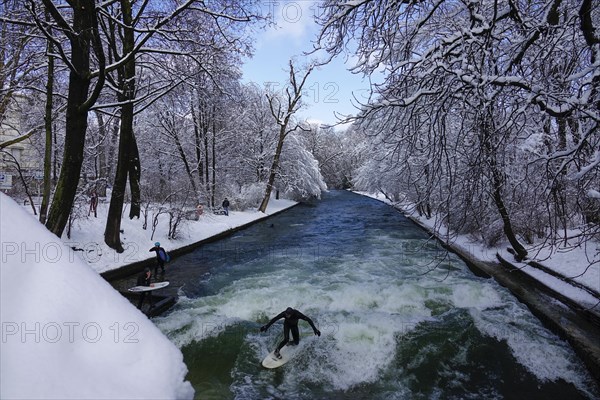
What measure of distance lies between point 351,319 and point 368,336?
84cm

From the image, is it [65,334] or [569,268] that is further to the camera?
[569,268]

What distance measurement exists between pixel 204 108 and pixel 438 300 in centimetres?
2112

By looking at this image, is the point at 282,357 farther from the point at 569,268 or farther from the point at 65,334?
the point at 569,268

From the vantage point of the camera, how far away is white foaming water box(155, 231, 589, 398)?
6418mm

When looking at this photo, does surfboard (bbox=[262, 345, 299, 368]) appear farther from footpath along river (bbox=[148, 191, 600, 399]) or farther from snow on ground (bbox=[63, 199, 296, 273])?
snow on ground (bbox=[63, 199, 296, 273])

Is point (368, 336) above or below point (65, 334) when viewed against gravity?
below

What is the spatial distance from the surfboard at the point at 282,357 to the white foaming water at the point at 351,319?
130mm

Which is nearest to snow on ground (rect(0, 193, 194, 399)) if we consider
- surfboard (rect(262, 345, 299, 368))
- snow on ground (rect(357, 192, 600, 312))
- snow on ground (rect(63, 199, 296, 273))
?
surfboard (rect(262, 345, 299, 368))

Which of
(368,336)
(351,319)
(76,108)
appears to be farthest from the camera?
(351,319)

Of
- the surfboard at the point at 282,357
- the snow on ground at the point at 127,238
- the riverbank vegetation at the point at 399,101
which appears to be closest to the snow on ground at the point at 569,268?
the riverbank vegetation at the point at 399,101

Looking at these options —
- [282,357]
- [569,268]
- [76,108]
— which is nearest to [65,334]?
[282,357]

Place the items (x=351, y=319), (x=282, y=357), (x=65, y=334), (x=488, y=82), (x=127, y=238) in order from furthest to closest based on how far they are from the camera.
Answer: (x=127, y=238) < (x=351, y=319) < (x=282, y=357) < (x=488, y=82) < (x=65, y=334)

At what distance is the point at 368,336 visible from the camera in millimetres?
7559

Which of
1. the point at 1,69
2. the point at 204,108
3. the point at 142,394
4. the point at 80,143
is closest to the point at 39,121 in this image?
the point at 204,108
